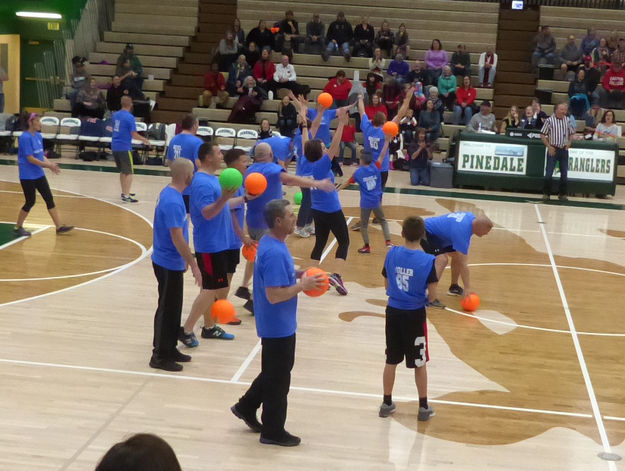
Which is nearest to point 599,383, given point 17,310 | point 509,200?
point 17,310

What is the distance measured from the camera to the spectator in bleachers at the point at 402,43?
24359 mm

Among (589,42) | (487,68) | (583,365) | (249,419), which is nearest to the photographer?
(249,419)

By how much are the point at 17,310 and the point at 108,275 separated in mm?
1773

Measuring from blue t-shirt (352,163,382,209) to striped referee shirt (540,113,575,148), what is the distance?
23.7ft

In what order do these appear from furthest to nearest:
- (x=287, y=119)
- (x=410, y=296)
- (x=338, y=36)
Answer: (x=338, y=36) < (x=287, y=119) < (x=410, y=296)

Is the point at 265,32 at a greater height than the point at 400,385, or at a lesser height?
greater

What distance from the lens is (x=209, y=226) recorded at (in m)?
8.34

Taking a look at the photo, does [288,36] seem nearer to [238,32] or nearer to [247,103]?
[238,32]

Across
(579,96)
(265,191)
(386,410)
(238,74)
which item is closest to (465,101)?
(579,96)

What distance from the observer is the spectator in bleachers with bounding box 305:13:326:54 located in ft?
82.2

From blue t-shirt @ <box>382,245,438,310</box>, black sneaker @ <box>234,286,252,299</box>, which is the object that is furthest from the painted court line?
black sneaker @ <box>234,286,252,299</box>

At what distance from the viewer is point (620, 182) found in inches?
850

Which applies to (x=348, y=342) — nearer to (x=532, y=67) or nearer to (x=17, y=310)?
(x=17, y=310)

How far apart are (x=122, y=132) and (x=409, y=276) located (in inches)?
400
